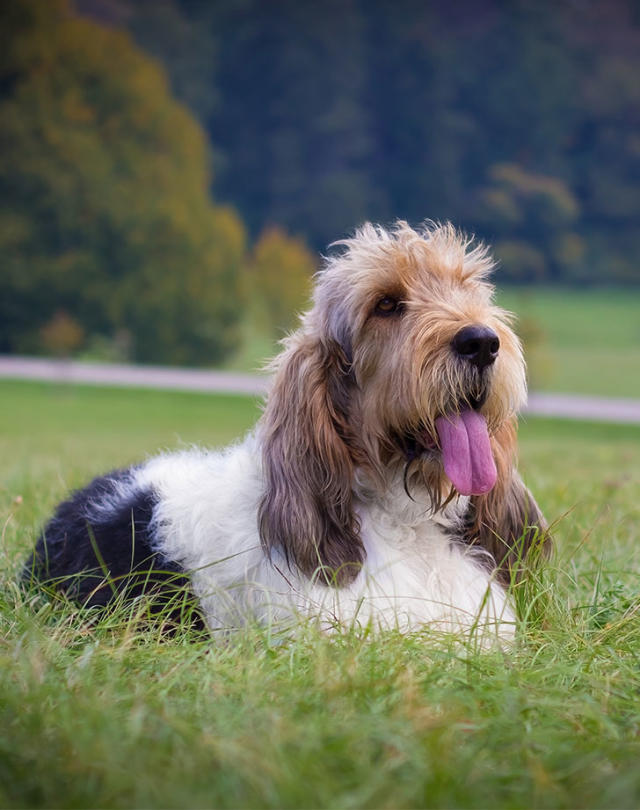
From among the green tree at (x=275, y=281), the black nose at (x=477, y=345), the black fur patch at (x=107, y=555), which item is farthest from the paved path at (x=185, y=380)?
the black nose at (x=477, y=345)

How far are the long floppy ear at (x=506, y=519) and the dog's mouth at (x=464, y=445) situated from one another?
0.23 m

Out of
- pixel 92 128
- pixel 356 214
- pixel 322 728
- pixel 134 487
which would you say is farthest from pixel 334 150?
pixel 322 728

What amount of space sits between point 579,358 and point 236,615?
28.1 metres

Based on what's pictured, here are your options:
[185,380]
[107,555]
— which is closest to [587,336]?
[185,380]

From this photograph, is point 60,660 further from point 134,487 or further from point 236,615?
point 134,487

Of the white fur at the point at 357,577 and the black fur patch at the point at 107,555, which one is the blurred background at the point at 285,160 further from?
the white fur at the point at 357,577

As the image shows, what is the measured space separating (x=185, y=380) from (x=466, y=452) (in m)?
23.4

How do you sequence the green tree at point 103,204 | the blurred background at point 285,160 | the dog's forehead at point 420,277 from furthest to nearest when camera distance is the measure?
the blurred background at point 285,160 → the green tree at point 103,204 → the dog's forehead at point 420,277

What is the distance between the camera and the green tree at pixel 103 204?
95.2 feet

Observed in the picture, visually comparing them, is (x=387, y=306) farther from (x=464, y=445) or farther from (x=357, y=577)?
(x=357, y=577)

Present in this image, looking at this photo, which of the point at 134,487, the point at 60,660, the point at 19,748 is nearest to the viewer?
the point at 19,748

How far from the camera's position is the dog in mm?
3707

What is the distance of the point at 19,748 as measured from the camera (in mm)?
2564

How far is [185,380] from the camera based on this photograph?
Result: 2675 centimetres
